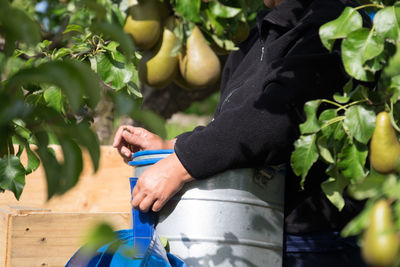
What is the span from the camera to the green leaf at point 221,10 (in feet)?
5.73

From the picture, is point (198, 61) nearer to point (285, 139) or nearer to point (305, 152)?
point (285, 139)

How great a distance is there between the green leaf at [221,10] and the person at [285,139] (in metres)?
0.17

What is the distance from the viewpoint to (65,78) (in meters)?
0.61

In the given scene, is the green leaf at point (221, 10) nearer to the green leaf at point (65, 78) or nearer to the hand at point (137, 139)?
the hand at point (137, 139)

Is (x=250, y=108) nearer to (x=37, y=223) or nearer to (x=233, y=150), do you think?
(x=233, y=150)

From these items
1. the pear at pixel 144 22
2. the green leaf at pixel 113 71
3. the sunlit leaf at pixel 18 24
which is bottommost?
the pear at pixel 144 22

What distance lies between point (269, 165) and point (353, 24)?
1.39 feet

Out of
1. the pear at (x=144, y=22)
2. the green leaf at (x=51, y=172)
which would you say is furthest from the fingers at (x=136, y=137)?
the green leaf at (x=51, y=172)

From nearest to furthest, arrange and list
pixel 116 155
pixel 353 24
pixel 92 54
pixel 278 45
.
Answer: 1. pixel 353 24
2. pixel 278 45
3. pixel 92 54
4. pixel 116 155

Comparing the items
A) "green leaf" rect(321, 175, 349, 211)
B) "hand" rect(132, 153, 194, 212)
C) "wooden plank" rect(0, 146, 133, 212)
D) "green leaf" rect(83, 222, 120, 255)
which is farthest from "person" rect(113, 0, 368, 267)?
"wooden plank" rect(0, 146, 133, 212)

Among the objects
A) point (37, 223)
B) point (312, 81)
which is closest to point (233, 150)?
point (312, 81)

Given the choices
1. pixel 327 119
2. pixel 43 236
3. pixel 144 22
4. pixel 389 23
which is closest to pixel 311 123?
pixel 327 119

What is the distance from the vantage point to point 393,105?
3.90 ft

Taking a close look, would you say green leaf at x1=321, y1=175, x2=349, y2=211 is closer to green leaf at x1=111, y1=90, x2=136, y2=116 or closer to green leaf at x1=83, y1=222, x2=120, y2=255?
green leaf at x1=111, y1=90, x2=136, y2=116
